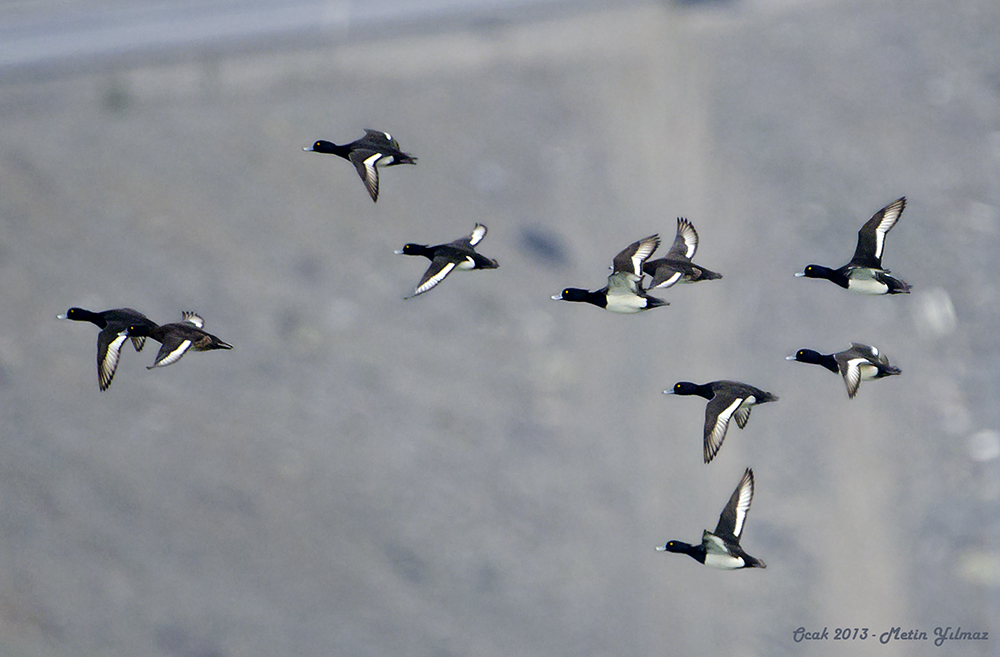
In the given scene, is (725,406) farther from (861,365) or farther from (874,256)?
(874,256)

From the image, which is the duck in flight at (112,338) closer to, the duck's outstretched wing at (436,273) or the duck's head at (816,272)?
the duck's outstretched wing at (436,273)

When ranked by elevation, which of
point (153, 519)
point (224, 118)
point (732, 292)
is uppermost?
point (224, 118)

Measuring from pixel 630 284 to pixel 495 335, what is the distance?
5372 millimetres

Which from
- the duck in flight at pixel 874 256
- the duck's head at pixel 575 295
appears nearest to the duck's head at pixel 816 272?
the duck in flight at pixel 874 256

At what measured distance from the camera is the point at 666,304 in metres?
19.4

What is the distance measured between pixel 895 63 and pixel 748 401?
12153 millimetres

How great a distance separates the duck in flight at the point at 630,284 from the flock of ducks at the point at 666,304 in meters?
0.01

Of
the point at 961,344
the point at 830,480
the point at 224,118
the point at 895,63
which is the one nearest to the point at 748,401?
the point at 830,480

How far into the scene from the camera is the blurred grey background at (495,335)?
22.0 m

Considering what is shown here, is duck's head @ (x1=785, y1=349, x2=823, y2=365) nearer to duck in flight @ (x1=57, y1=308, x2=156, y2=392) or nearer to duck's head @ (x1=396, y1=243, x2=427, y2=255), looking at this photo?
duck's head @ (x1=396, y1=243, x2=427, y2=255)

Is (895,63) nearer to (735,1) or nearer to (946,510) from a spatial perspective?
(735,1)

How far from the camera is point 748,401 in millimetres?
18734

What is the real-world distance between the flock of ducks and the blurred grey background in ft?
9.87

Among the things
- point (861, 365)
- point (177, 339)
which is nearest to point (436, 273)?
point (177, 339)
